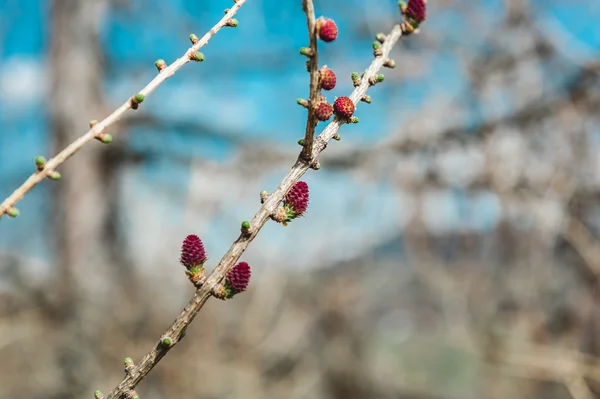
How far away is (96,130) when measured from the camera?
0.74m

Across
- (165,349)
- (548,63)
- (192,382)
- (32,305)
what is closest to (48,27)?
(32,305)

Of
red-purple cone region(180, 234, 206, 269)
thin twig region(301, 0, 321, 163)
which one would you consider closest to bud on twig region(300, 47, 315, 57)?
thin twig region(301, 0, 321, 163)

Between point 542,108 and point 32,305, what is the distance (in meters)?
4.62

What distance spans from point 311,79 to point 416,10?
1.28 feet

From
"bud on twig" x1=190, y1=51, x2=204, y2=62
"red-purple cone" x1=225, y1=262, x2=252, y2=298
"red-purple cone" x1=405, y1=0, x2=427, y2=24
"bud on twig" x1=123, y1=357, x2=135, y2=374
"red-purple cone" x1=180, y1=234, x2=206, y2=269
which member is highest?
"bud on twig" x1=190, y1=51, x2=204, y2=62

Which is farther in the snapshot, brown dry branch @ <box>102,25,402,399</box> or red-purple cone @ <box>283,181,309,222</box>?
red-purple cone @ <box>283,181,309,222</box>

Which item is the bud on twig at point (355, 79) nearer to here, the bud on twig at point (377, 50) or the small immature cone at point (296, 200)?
the bud on twig at point (377, 50)

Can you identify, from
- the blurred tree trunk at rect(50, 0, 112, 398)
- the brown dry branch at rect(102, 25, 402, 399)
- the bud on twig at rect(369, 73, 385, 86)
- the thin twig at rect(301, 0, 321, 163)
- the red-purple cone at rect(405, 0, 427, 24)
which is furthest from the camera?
the blurred tree trunk at rect(50, 0, 112, 398)

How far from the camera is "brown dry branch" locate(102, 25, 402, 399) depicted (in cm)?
75

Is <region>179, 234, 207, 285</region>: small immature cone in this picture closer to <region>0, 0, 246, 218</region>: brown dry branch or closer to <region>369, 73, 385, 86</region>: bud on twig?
<region>0, 0, 246, 218</region>: brown dry branch

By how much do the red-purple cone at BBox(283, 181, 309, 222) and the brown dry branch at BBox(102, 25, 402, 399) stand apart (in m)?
0.07

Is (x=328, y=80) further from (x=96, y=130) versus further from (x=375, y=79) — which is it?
(x=96, y=130)

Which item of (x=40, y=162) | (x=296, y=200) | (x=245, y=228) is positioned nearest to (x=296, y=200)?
(x=296, y=200)

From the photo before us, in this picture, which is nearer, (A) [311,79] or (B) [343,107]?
(A) [311,79]
